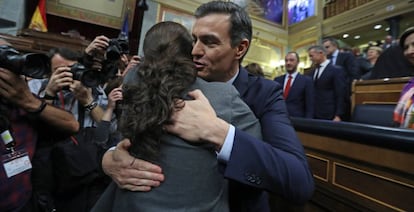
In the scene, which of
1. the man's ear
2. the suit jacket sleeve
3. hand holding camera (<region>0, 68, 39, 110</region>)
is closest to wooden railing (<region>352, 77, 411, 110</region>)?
the man's ear

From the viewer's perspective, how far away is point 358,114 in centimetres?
252

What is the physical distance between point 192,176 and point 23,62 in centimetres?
80

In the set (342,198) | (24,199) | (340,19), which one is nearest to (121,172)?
(24,199)

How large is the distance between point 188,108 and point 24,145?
830 millimetres

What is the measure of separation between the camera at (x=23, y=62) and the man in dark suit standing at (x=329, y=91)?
9.73 feet

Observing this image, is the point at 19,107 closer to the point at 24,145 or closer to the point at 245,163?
the point at 24,145

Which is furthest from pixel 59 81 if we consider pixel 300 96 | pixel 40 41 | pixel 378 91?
pixel 40 41

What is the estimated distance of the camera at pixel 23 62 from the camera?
3.38 ft

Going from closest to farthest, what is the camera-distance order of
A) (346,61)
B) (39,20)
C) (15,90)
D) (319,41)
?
(15,90) → (346,61) → (39,20) → (319,41)

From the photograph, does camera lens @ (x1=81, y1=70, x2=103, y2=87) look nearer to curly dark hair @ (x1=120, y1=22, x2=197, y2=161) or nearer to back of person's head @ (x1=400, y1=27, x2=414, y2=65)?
curly dark hair @ (x1=120, y1=22, x2=197, y2=161)

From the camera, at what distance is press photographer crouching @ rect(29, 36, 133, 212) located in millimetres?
1342

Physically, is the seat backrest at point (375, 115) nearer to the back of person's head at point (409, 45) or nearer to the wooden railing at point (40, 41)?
the back of person's head at point (409, 45)

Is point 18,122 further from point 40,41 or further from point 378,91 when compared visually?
point 40,41

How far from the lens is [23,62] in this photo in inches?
40.6
